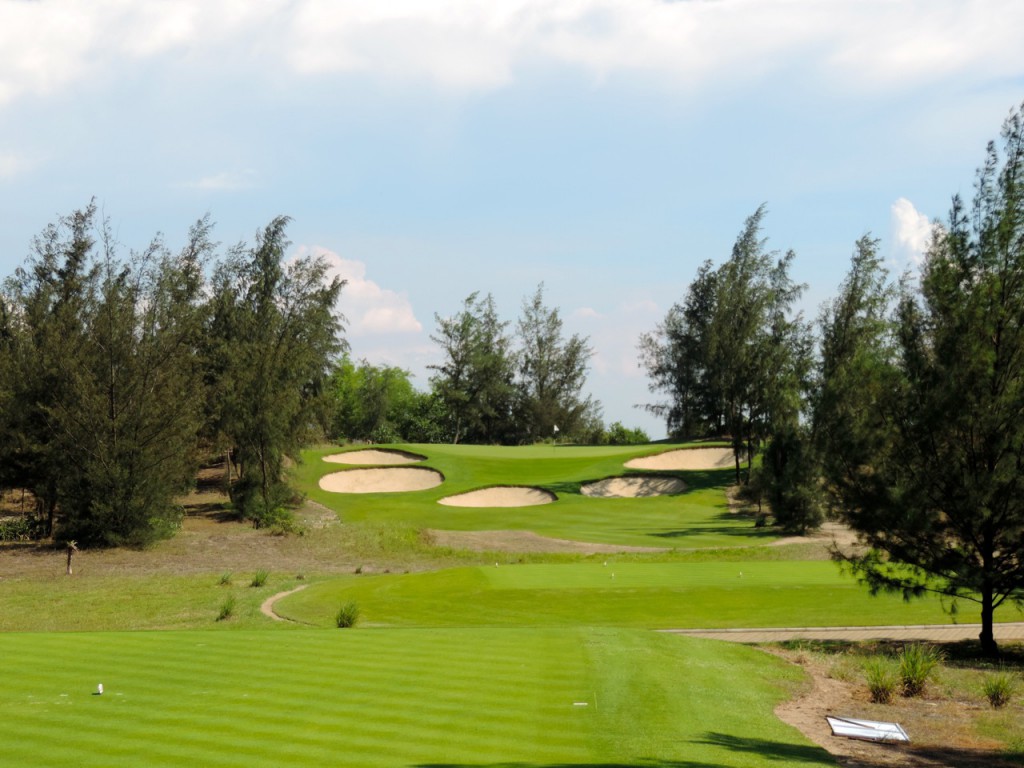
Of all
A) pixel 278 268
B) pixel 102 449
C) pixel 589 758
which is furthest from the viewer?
pixel 278 268

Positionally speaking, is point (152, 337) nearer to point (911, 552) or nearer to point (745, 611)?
point (745, 611)

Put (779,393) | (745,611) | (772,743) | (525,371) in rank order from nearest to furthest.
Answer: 1. (772,743)
2. (745,611)
3. (779,393)
4. (525,371)

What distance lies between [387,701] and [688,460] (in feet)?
171

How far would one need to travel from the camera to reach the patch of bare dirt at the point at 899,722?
10875 mm

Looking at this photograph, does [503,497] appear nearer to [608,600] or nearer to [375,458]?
[375,458]

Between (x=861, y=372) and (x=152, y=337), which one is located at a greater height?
(x=152, y=337)

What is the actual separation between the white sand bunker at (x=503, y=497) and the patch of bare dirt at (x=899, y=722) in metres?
38.0

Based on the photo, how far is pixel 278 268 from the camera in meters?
59.9

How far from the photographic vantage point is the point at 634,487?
56531 millimetres

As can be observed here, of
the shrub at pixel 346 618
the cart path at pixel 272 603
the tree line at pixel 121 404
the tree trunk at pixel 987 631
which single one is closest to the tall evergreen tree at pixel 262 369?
the tree line at pixel 121 404

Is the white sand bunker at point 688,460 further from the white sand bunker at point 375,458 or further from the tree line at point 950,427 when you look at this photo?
the tree line at point 950,427

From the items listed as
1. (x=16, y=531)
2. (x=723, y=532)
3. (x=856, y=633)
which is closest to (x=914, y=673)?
(x=856, y=633)

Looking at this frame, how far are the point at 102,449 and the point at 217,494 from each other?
701 inches

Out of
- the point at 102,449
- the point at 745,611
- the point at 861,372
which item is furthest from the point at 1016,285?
the point at 102,449
